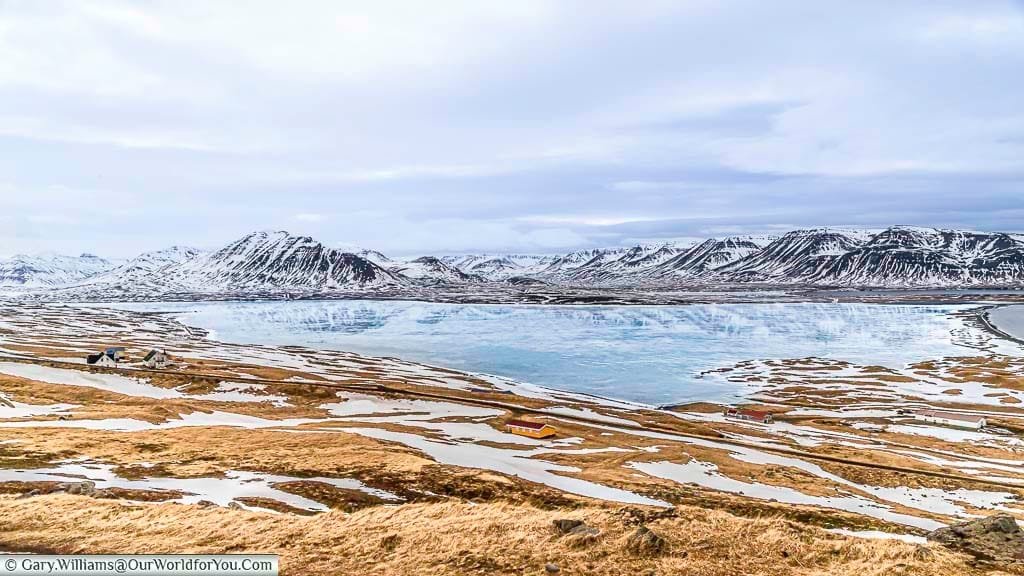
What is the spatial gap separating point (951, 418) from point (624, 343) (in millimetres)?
74635

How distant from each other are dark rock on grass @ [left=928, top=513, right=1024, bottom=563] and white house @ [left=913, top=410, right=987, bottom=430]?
50.5 metres

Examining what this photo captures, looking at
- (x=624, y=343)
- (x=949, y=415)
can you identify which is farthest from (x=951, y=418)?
(x=624, y=343)

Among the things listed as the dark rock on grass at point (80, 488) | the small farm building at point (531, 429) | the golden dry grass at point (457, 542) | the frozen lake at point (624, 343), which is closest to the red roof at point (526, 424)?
the small farm building at point (531, 429)

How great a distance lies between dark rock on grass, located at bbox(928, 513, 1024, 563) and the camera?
1810cm

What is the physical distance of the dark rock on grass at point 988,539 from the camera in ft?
59.4

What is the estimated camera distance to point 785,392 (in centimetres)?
8206

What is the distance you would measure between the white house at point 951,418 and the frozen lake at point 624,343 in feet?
71.6

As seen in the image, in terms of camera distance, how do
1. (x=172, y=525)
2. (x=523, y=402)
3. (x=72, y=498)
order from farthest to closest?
(x=523, y=402) → (x=72, y=498) → (x=172, y=525)

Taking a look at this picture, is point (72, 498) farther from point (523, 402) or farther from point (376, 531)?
point (523, 402)

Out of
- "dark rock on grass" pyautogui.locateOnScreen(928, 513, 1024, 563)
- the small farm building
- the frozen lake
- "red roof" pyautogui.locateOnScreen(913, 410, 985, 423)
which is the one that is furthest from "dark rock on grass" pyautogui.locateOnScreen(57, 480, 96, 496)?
"red roof" pyautogui.locateOnScreen(913, 410, 985, 423)

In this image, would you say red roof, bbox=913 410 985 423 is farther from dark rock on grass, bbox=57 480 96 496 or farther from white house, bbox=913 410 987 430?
dark rock on grass, bbox=57 480 96 496

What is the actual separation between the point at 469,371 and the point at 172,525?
81356 millimetres

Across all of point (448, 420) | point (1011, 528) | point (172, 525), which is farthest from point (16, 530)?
point (448, 420)

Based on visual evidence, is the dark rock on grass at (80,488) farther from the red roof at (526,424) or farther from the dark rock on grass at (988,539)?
the red roof at (526,424)
